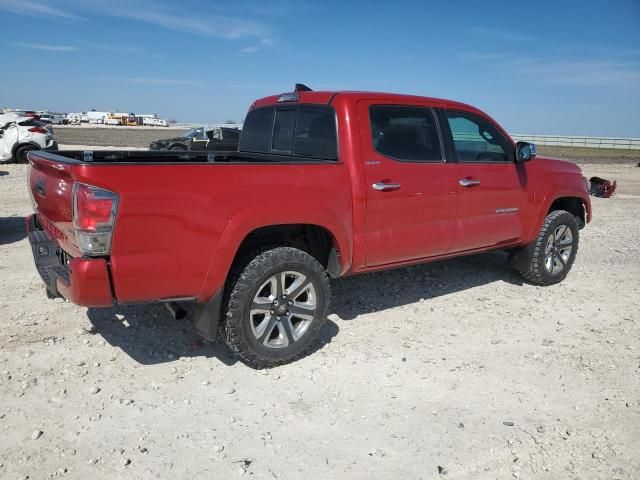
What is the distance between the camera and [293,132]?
4586mm

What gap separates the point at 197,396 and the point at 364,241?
1.66 metres

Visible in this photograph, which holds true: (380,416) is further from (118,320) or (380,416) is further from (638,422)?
(118,320)

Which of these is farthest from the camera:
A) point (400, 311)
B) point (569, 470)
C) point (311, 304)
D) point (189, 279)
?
point (400, 311)

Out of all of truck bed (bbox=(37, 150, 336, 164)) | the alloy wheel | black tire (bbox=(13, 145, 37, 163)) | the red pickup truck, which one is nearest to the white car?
black tire (bbox=(13, 145, 37, 163))

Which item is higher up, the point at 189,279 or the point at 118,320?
the point at 189,279

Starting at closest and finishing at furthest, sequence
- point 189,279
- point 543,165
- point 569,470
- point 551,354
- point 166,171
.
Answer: point 569,470 → point 166,171 → point 189,279 → point 551,354 → point 543,165

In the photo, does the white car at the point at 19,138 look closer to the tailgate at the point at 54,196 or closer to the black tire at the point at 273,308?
the tailgate at the point at 54,196

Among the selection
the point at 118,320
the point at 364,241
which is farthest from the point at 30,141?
the point at 364,241

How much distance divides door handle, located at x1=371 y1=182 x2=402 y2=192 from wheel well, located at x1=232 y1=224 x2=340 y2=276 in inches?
20.8

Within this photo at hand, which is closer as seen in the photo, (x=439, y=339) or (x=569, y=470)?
(x=569, y=470)

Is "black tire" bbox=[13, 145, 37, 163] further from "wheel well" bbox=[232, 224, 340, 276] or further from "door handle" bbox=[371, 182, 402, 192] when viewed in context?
"door handle" bbox=[371, 182, 402, 192]

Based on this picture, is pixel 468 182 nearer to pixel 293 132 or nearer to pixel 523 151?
pixel 523 151

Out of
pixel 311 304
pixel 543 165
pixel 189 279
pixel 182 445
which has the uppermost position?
→ pixel 543 165

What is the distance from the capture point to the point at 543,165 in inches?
221
